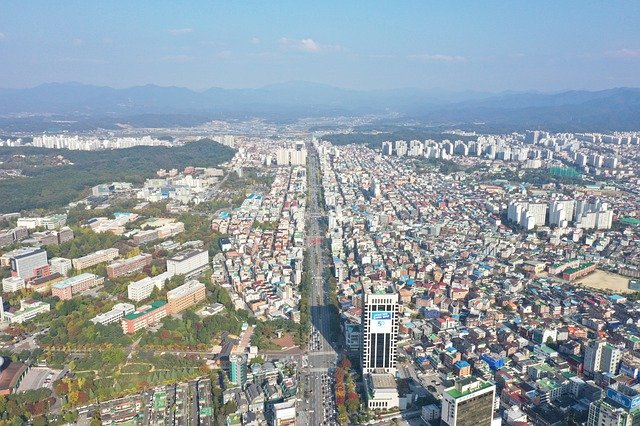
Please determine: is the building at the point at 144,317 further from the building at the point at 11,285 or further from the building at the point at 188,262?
the building at the point at 11,285

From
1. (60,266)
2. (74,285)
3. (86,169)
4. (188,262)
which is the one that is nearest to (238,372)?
(188,262)

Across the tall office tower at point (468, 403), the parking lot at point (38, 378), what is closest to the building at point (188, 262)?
the parking lot at point (38, 378)

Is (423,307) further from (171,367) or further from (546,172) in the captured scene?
(546,172)

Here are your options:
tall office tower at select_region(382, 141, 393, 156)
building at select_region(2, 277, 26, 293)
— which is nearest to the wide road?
building at select_region(2, 277, 26, 293)

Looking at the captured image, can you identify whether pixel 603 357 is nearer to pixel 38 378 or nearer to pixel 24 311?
pixel 38 378

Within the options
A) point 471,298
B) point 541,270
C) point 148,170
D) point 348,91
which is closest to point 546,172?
point 541,270

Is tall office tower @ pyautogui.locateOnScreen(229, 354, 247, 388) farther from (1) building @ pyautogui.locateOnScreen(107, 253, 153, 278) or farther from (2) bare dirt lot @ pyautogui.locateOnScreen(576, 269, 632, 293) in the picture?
(2) bare dirt lot @ pyautogui.locateOnScreen(576, 269, 632, 293)
